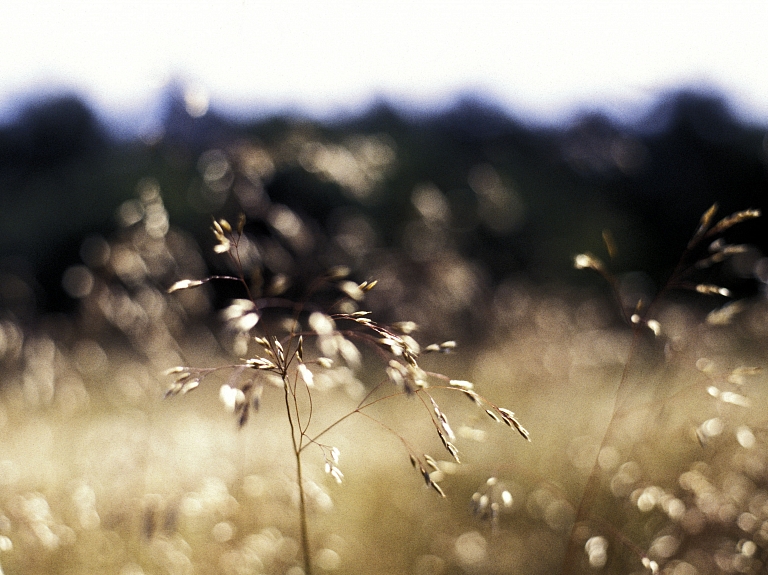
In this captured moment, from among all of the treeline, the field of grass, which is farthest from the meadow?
the treeline

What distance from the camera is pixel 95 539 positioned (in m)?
1.81

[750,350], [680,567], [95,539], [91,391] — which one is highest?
[680,567]

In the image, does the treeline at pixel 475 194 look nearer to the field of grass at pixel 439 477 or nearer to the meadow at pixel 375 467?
the field of grass at pixel 439 477

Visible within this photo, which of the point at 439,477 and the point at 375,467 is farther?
the point at 375,467

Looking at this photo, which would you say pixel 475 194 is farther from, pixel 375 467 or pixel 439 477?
pixel 439 477

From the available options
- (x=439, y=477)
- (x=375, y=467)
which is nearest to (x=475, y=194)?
(x=375, y=467)

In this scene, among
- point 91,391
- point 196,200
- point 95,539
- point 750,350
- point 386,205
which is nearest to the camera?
point 95,539

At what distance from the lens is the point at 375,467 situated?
2650 mm

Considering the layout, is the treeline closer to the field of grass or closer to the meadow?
the field of grass

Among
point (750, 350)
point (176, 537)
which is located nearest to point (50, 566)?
point (176, 537)

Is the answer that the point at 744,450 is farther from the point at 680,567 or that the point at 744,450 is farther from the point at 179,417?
the point at 179,417

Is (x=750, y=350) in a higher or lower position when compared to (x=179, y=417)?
higher

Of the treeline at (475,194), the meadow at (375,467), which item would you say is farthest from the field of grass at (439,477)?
the treeline at (475,194)

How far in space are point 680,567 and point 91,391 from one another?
15.7 ft
